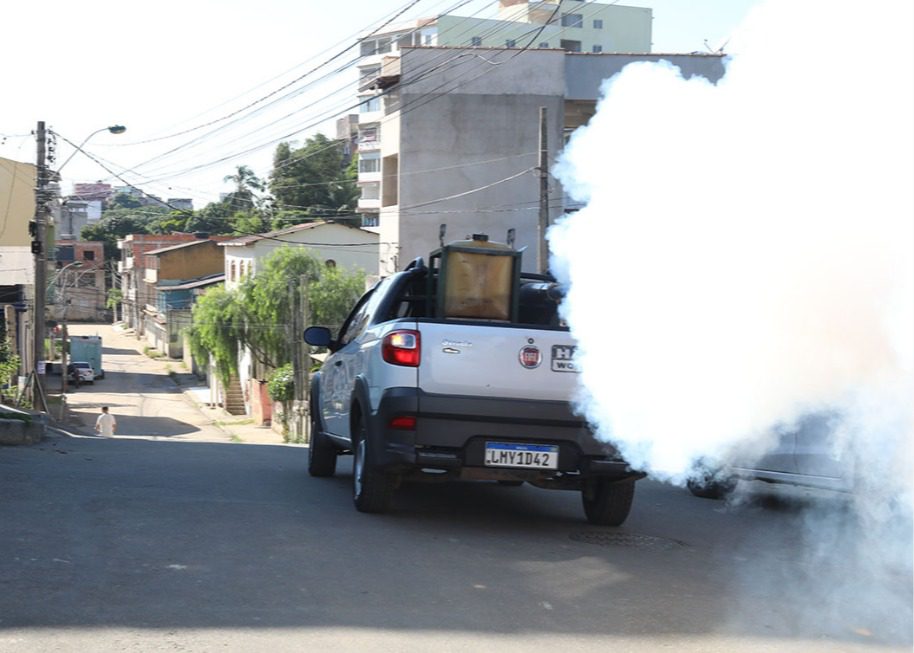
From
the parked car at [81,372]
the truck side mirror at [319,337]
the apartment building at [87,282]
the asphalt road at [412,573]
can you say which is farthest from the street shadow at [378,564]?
the apartment building at [87,282]

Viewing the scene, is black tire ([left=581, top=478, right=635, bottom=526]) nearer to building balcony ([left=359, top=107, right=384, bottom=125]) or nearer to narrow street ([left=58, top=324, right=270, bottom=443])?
narrow street ([left=58, top=324, right=270, bottom=443])

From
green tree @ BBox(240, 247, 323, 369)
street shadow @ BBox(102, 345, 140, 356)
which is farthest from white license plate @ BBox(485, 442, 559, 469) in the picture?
street shadow @ BBox(102, 345, 140, 356)

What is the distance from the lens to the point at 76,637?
202 inches

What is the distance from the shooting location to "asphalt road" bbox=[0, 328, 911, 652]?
5426 mm

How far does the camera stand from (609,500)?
8.43 m

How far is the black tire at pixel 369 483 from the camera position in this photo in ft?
26.9

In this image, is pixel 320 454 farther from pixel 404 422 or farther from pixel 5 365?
pixel 5 365

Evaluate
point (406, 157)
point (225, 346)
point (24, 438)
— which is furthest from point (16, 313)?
point (24, 438)

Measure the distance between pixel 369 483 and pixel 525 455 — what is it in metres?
1.25

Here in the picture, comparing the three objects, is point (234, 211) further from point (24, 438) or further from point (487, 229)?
point (24, 438)

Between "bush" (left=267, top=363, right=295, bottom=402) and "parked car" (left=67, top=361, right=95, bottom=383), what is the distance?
20.3 metres

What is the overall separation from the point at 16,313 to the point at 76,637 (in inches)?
1816

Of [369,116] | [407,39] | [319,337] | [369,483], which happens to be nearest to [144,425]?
[319,337]

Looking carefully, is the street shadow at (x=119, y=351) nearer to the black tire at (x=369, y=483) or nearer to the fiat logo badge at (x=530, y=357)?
the black tire at (x=369, y=483)
